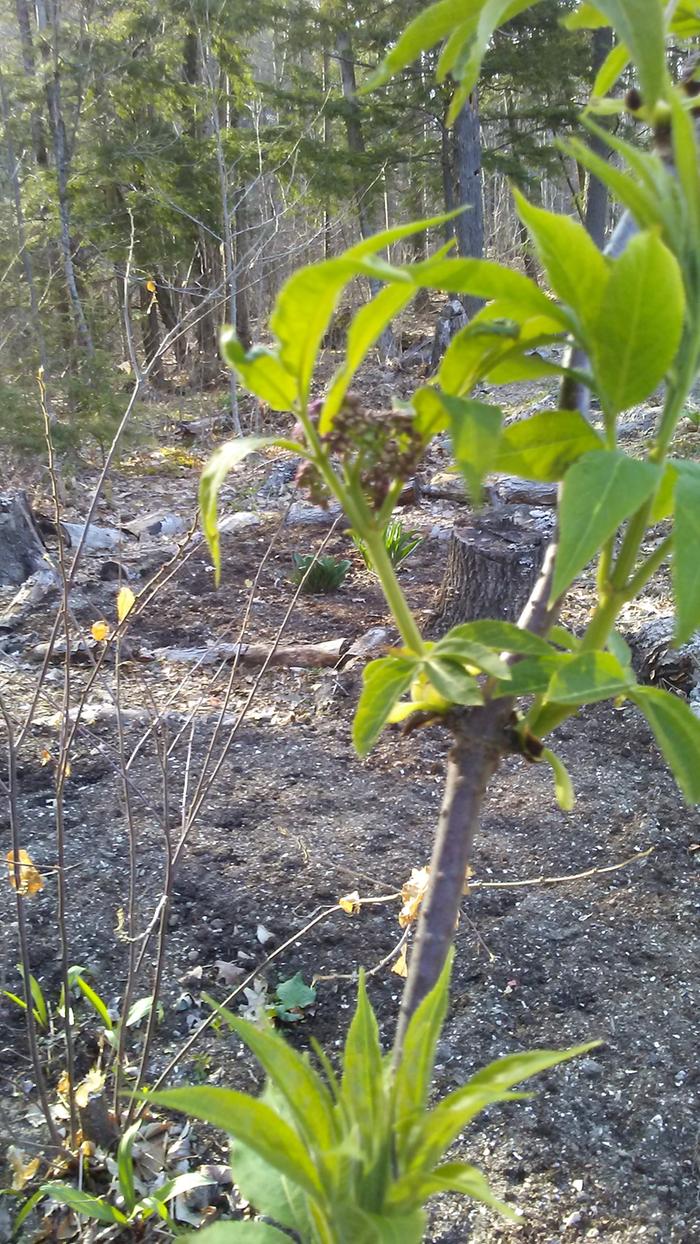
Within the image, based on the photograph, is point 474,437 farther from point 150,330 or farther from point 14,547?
point 150,330

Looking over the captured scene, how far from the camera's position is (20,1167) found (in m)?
1.66

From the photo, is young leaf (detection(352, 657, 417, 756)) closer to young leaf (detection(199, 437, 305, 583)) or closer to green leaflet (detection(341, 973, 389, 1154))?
young leaf (detection(199, 437, 305, 583))

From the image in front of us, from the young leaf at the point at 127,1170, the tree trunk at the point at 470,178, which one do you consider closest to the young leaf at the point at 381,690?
the young leaf at the point at 127,1170

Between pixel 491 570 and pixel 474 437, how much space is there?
3709mm

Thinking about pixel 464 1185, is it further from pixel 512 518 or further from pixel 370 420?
pixel 512 518

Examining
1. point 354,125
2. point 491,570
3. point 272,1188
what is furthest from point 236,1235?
point 354,125

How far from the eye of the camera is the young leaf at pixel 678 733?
0.52 m

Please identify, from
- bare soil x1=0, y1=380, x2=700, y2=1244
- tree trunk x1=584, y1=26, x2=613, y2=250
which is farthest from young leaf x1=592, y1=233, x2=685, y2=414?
tree trunk x1=584, y1=26, x2=613, y2=250

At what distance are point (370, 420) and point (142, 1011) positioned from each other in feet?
5.76

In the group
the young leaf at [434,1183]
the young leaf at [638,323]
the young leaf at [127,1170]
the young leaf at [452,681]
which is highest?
the young leaf at [638,323]

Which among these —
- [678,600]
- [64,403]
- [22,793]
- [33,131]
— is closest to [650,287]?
[678,600]

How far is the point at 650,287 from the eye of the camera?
1.36 ft

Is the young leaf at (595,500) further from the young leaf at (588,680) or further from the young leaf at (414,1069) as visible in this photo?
the young leaf at (414,1069)

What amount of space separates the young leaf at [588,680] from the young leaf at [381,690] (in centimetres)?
9
